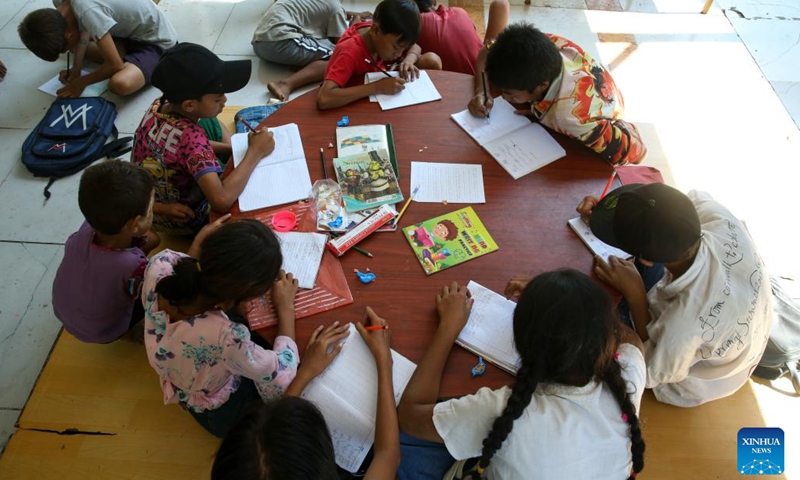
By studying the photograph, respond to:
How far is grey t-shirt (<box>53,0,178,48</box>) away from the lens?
261 centimetres

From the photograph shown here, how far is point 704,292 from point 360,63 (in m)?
1.45

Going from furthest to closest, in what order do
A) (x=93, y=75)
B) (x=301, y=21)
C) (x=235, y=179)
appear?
1. (x=301, y=21)
2. (x=93, y=75)
3. (x=235, y=179)

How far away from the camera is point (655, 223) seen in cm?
120

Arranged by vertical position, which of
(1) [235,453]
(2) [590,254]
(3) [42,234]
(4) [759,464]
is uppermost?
(1) [235,453]

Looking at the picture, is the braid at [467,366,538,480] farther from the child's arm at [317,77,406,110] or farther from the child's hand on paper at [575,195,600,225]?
the child's arm at [317,77,406,110]

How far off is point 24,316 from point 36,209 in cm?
62

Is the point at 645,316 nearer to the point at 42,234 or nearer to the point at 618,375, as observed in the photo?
the point at 618,375

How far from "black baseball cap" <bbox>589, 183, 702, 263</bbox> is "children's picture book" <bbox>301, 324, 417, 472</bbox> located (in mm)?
634

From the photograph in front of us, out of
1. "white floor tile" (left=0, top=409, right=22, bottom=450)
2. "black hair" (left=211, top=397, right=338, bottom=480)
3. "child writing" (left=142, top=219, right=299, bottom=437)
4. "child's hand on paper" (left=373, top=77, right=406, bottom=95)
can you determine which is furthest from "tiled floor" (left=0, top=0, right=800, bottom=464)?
"black hair" (left=211, top=397, right=338, bottom=480)

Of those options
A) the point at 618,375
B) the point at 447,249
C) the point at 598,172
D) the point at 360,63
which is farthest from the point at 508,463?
the point at 360,63

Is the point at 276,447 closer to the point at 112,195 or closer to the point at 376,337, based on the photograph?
the point at 376,337

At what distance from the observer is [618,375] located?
3.60ft

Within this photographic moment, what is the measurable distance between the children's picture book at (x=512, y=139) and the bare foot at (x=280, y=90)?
1.35m

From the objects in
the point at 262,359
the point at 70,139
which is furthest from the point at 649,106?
the point at 70,139
